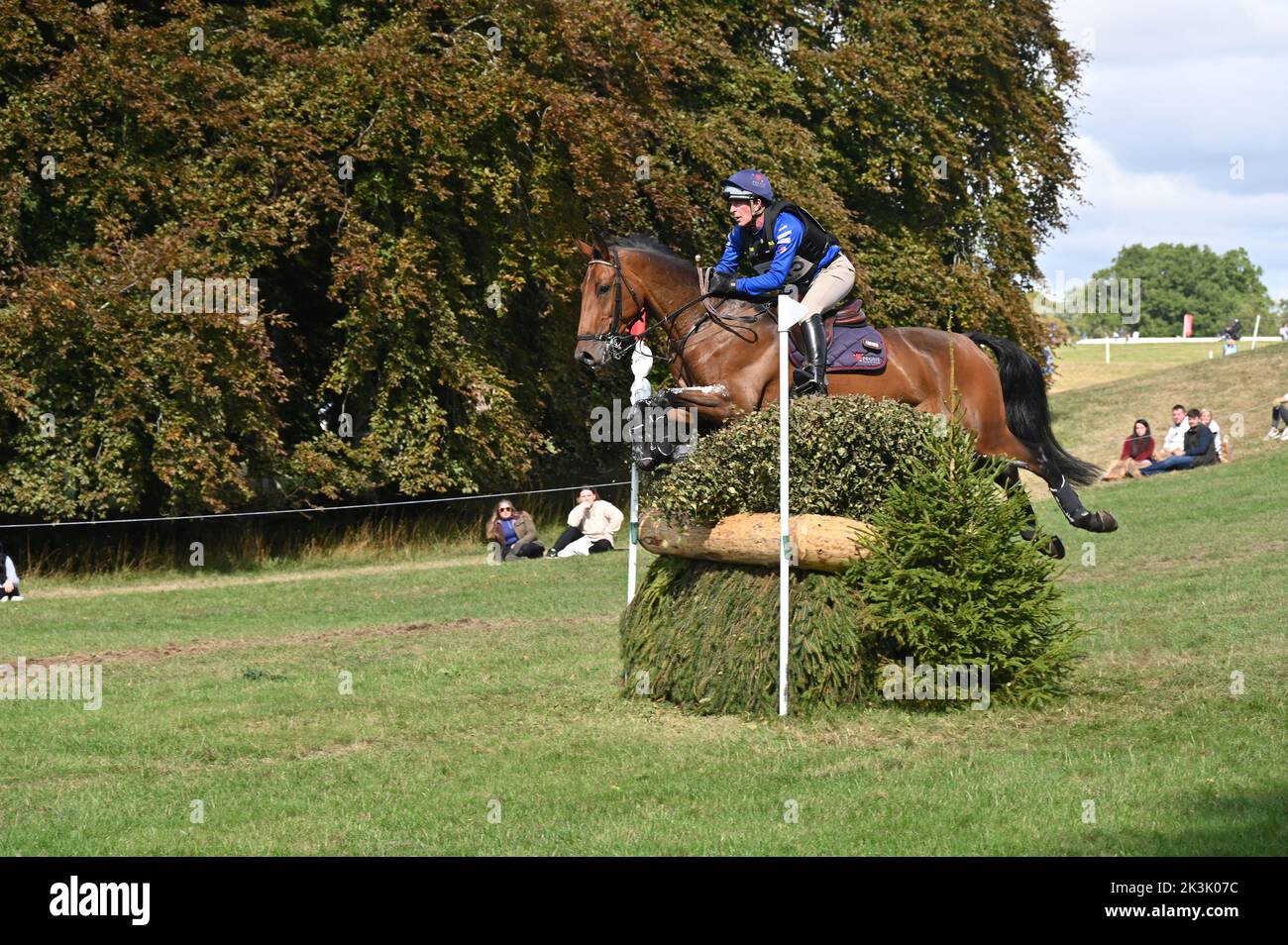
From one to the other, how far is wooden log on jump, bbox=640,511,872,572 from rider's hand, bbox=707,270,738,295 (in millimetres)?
1974

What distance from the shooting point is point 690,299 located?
36.8ft

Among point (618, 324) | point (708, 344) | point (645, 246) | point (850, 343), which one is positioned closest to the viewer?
point (618, 324)

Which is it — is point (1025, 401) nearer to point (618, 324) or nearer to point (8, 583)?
point (618, 324)

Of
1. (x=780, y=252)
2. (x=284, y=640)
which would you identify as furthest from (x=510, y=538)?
(x=780, y=252)

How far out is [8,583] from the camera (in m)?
19.0

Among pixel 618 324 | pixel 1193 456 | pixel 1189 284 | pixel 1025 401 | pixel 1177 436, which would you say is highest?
pixel 1189 284

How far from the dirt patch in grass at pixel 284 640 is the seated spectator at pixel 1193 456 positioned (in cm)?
1572

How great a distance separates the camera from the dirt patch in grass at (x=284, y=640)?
13.4m

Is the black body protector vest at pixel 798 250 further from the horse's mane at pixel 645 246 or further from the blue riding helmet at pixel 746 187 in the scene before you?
the horse's mane at pixel 645 246

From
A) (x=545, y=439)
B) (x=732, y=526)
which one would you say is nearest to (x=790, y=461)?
(x=732, y=526)

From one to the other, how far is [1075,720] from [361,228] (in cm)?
1599

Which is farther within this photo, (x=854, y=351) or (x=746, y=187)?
(x=854, y=351)

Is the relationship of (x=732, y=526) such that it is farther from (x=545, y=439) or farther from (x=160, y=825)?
(x=545, y=439)

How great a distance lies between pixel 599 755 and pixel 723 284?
3866mm
